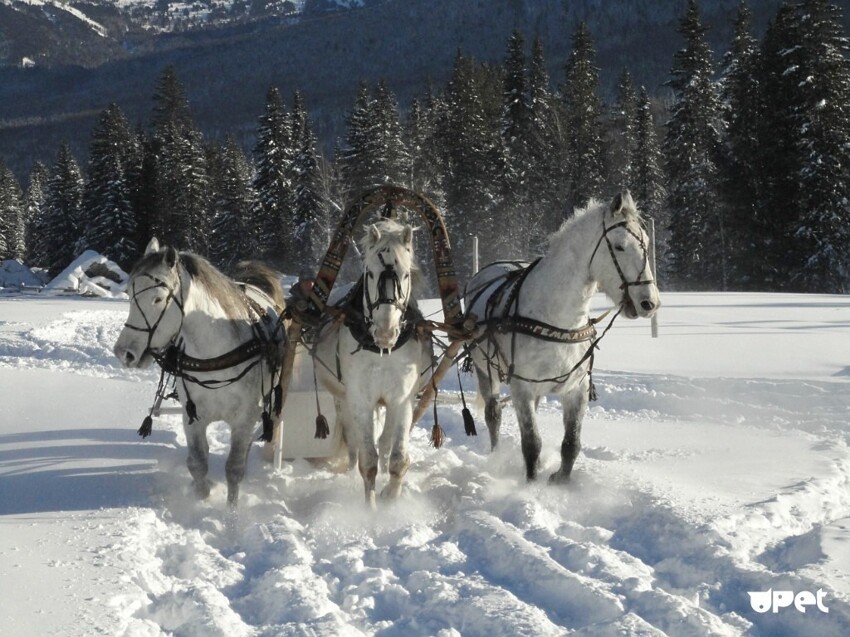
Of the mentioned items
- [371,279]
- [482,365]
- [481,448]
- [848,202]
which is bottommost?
[481,448]

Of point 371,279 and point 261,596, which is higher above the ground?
point 371,279

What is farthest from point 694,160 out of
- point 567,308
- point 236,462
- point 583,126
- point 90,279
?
point 236,462

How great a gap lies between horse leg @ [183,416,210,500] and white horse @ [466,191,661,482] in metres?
2.28

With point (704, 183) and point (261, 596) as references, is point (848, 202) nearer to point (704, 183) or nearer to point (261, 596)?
point (704, 183)

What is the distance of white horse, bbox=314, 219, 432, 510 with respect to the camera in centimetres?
490

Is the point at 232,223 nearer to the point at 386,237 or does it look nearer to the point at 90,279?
the point at 90,279

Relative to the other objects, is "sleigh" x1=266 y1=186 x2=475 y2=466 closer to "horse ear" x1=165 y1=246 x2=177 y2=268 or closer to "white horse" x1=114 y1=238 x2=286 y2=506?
"white horse" x1=114 y1=238 x2=286 y2=506

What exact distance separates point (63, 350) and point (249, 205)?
1339 inches

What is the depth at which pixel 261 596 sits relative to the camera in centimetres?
407

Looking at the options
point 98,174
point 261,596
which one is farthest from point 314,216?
point 261,596

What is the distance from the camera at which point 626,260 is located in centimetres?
518

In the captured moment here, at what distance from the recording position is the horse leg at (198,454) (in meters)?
5.59

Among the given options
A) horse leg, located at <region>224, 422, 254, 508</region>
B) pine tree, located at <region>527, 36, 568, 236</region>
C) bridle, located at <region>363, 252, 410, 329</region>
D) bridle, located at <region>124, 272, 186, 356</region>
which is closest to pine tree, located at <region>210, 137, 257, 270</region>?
pine tree, located at <region>527, 36, 568, 236</region>

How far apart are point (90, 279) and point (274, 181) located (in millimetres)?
14277
